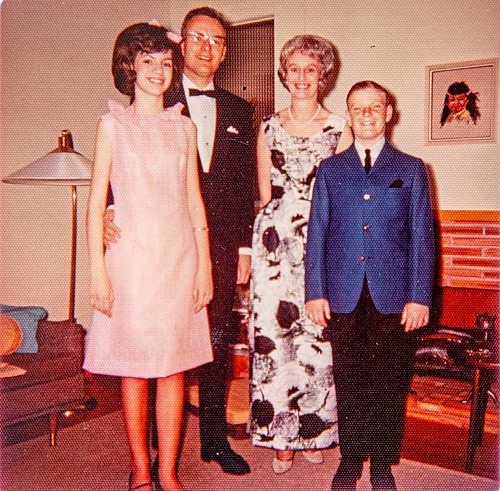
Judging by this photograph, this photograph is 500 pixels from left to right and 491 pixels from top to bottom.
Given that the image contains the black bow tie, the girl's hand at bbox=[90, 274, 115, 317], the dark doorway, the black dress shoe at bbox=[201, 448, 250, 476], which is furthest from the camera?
the dark doorway

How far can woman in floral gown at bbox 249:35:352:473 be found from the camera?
2025 millimetres

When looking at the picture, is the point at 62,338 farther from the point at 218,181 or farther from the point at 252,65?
the point at 252,65

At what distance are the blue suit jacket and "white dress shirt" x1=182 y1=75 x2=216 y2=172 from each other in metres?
0.46

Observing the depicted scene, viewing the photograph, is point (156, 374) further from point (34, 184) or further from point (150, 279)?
point (34, 184)

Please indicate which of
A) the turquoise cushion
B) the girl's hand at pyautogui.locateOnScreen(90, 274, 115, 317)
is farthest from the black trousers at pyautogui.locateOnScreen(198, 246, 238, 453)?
the turquoise cushion

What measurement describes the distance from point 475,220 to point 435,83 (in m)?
0.79

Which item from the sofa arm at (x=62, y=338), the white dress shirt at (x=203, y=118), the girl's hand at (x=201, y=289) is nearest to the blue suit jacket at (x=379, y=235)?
the girl's hand at (x=201, y=289)

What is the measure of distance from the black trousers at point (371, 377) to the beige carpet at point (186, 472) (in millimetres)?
266

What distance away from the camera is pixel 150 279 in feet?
5.82

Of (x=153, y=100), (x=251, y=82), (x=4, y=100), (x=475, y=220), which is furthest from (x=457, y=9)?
(x=4, y=100)

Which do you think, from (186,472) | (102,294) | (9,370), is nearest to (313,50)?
(102,294)

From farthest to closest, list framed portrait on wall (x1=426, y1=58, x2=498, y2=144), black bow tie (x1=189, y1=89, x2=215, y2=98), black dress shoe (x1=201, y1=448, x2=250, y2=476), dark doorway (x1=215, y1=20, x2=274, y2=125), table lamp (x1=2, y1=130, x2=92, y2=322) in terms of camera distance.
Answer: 1. dark doorway (x1=215, y1=20, x2=274, y2=125)
2. framed portrait on wall (x1=426, y1=58, x2=498, y2=144)
3. table lamp (x1=2, y1=130, x2=92, y2=322)
4. black dress shoe (x1=201, y1=448, x2=250, y2=476)
5. black bow tie (x1=189, y1=89, x2=215, y2=98)

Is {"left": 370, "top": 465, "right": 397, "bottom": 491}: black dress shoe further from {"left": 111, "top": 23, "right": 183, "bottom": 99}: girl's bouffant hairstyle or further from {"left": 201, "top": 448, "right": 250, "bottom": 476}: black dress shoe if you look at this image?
{"left": 111, "top": 23, "right": 183, "bottom": 99}: girl's bouffant hairstyle

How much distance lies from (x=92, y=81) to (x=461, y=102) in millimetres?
2094
